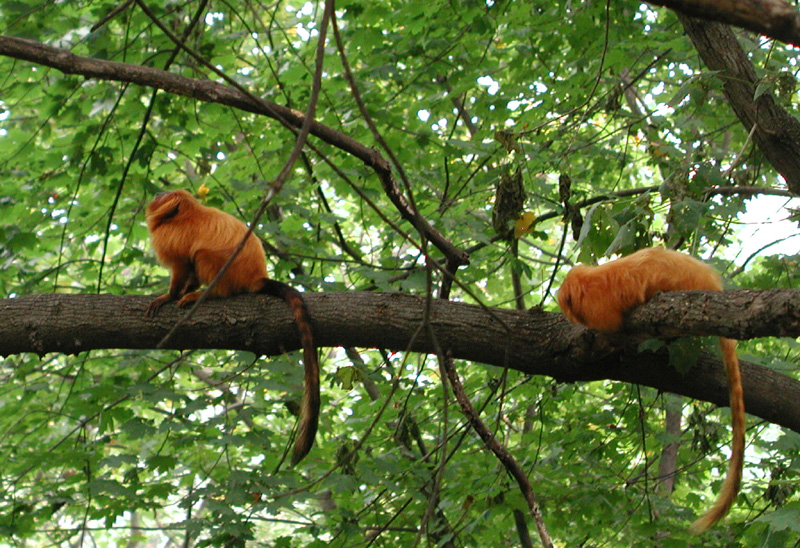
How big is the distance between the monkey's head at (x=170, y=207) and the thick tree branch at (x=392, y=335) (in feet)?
3.48

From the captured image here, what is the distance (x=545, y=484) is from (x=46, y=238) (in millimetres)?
4400

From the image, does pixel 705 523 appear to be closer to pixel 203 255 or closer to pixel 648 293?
pixel 648 293

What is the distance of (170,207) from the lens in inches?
188

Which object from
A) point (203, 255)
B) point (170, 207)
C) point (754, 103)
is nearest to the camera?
point (754, 103)

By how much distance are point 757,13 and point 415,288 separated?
3.64 metres

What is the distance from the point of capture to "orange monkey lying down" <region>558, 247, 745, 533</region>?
10.1ft

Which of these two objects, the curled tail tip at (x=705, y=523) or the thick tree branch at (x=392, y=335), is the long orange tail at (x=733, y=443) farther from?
the thick tree branch at (x=392, y=335)

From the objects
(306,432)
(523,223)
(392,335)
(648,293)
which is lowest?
(306,432)

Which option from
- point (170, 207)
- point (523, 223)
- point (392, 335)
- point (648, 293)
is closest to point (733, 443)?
point (648, 293)

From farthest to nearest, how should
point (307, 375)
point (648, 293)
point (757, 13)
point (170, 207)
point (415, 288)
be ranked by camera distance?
point (415, 288) < point (170, 207) < point (307, 375) < point (648, 293) < point (757, 13)

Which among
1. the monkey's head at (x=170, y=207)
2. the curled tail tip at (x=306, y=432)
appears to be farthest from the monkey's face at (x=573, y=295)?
the monkey's head at (x=170, y=207)

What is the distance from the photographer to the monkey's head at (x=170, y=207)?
477 cm

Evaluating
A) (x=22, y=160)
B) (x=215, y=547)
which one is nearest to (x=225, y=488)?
(x=215, y=547)

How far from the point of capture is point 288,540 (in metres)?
5.10
